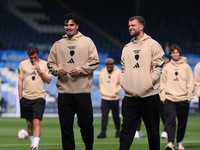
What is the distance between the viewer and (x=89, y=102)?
541 centimetres

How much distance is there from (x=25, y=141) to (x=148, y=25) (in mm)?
19068

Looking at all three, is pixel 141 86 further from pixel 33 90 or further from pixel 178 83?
pixel 33 90

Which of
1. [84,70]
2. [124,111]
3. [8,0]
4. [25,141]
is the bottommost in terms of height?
[25,141]

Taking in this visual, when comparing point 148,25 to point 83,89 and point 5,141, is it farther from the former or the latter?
point 83,89

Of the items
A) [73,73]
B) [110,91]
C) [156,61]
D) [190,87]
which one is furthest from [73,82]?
[110,91]

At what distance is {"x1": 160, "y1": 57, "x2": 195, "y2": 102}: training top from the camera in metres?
7.48

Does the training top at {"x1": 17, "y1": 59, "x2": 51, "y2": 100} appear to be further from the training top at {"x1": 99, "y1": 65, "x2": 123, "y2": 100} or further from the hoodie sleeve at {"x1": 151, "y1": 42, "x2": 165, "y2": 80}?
the training top at {"x1": 99, "y1": 65, "x2": 123, "y2": 100}

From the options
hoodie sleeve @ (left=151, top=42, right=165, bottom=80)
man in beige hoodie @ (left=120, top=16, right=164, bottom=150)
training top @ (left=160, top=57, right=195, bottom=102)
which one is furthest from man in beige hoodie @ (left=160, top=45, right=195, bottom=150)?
hoodie sleeve @ (left=151, top=42, right=165, bottom=80)

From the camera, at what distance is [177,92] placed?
24.6 feet

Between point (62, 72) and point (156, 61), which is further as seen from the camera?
point (62, 72)

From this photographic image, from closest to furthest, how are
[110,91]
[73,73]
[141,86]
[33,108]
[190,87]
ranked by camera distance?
[141,86] → [73,73] → [33,108] → [190,87] → [110,91]

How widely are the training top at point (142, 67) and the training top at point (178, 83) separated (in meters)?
2.43

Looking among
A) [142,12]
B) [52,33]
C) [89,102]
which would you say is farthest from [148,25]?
[89,102]

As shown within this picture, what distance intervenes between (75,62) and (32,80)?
216cm
